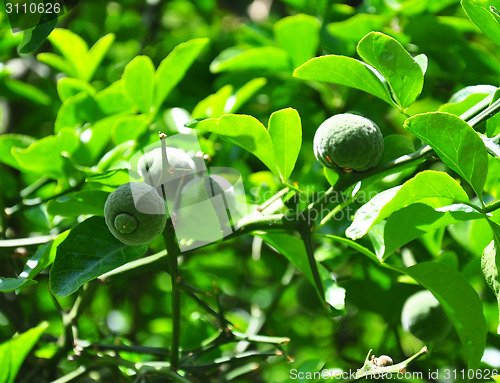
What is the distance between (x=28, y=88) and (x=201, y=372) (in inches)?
39.7

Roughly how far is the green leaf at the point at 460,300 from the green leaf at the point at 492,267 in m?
0.07

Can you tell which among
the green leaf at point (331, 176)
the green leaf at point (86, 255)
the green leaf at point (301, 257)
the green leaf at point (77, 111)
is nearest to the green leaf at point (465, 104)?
the green leaf at point (331, 176)

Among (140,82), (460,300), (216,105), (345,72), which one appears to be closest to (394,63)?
(345,72)

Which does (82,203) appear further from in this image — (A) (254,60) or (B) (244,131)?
(A) (254,60)

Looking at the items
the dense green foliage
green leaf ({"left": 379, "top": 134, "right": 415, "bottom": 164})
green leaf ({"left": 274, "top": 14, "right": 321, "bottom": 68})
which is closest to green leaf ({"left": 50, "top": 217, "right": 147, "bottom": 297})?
the dense green foliage

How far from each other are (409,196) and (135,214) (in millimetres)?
395

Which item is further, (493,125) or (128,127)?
(128,127)

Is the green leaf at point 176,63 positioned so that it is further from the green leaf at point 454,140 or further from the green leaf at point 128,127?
the green leaf at point 454,140

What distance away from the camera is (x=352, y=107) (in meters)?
1.54

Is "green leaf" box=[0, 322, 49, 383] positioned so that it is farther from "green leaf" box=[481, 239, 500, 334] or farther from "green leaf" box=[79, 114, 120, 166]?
"green leaf" box=[481, 239, 500, 334]

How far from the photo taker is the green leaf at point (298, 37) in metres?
1.42

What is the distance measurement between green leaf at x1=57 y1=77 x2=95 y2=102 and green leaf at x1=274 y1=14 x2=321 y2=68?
51cm

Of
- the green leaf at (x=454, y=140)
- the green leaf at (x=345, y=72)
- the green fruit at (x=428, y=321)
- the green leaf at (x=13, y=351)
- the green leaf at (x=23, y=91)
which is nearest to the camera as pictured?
the green leaf at (x=454, y=140)

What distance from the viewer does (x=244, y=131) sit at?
85cm
